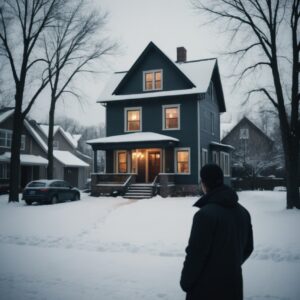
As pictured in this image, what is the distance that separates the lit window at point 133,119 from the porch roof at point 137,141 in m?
0.91

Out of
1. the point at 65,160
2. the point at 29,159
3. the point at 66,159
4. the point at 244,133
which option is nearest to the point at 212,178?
the point at 29,159

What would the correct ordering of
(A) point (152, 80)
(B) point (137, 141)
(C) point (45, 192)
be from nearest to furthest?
(C) point (45, 192) → (B) point (137, 141) → (A) point (152, 80)

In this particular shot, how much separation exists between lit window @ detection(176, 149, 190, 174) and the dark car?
8232mm

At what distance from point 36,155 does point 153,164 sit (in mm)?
17536

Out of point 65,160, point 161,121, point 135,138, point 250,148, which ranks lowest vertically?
point 65,160

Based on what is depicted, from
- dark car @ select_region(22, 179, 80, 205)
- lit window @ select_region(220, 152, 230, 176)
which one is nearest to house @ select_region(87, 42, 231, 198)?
lit window @ select_region(220, 152, 230, 176)

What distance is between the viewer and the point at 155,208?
53.0 ft

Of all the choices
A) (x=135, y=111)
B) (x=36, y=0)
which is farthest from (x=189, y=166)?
(x=36, y=0)

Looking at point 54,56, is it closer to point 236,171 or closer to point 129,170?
point 129,170

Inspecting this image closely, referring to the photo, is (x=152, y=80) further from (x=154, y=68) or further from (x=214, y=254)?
(x=214, y=254)

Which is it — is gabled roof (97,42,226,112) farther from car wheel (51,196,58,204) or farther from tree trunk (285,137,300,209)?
car wheel (51,196,58,204)

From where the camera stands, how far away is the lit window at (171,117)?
2483 cm

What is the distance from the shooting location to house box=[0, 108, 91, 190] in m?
32.5

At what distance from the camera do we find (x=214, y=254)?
3031 mm
